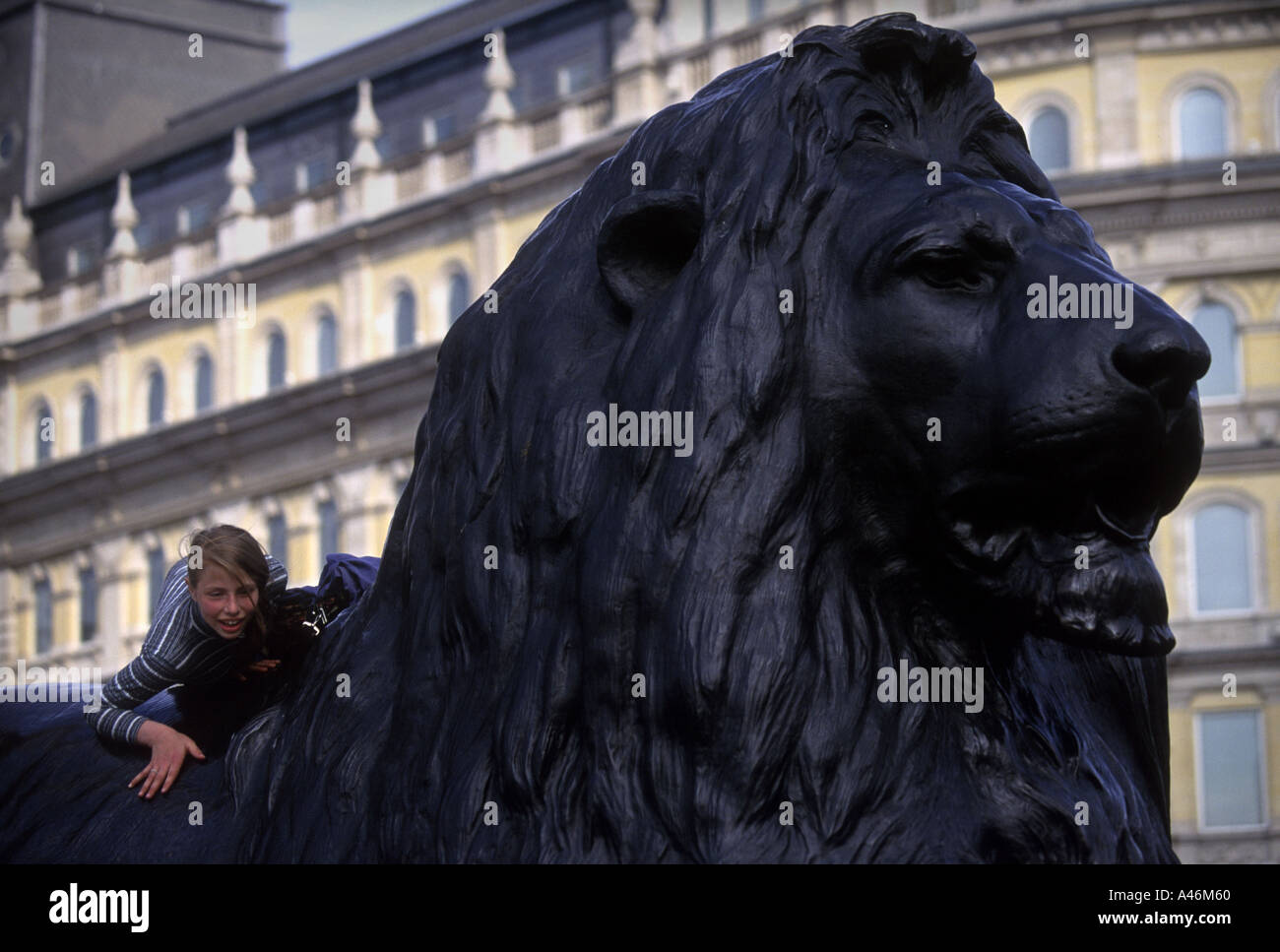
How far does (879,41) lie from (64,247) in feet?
174

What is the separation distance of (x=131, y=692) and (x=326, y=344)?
4422 centimetres

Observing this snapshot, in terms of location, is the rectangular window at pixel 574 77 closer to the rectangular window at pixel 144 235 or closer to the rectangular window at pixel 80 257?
the rectangular window at pixel 144 235

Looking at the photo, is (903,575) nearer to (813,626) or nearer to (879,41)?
(813,626)

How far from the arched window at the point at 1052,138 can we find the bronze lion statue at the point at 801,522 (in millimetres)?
36776

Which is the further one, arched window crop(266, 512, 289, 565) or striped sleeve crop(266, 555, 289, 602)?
arched window crop(266, 512, 289, 565)

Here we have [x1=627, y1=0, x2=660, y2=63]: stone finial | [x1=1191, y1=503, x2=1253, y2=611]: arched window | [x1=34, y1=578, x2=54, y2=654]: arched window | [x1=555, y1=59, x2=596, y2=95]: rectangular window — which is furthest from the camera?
[x1=34, y1=578, x2=54, y2=654]: arched window

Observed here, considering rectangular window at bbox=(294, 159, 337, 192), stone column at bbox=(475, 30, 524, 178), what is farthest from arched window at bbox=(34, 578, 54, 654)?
stone column at bbox=(475, 30, 524, 178)

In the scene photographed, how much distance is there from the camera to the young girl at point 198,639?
3.71 meters

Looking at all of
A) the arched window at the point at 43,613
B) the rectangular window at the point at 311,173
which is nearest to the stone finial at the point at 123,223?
the rectangular window at the point at 311,173

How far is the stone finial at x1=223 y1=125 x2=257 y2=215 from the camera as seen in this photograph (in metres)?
49.4

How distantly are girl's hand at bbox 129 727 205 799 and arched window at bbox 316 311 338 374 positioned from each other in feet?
143

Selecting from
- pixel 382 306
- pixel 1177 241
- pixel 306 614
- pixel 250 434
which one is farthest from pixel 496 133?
pixel 306 614

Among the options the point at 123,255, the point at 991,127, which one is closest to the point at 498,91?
the point at 123,255

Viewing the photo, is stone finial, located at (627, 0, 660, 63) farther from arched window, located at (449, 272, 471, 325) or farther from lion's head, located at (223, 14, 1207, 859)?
lion's head, located at (223, 14, 1207, 859)
